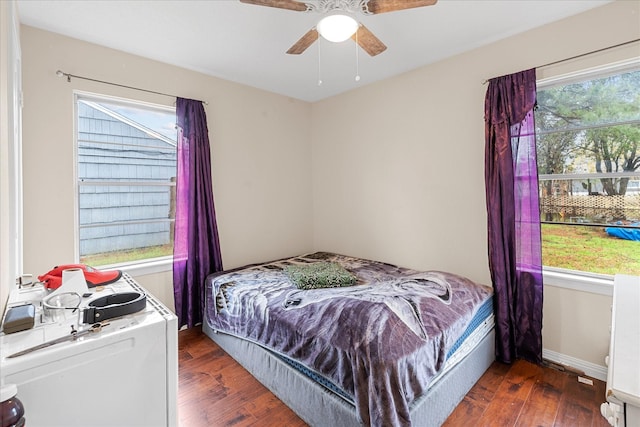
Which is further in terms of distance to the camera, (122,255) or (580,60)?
(122,255)

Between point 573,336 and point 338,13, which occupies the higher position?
point 338,13

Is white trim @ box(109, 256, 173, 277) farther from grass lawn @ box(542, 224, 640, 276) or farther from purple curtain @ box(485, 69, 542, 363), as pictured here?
grass lawn @ box(542, 224, 640, 276)

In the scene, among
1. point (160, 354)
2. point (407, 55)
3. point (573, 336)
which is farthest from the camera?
point (407, 55)

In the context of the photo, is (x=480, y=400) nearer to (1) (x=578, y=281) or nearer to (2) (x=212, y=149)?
(1) (x=578, y=281)

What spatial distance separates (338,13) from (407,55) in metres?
1.30

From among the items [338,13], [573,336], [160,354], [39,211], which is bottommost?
[573,336]

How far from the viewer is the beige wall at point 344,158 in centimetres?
212

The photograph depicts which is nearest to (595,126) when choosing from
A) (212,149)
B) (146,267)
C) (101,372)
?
(101,372)

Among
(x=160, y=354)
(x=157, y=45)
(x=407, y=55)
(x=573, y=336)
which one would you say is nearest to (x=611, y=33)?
(x=407, y=55)

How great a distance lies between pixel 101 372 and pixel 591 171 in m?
2.97

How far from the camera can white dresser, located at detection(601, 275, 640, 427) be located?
64cm

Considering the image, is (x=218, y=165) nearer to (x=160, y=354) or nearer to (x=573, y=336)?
(x=160, y=354)

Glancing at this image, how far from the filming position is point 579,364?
83.2 inches

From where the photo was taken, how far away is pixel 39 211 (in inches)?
84.3
